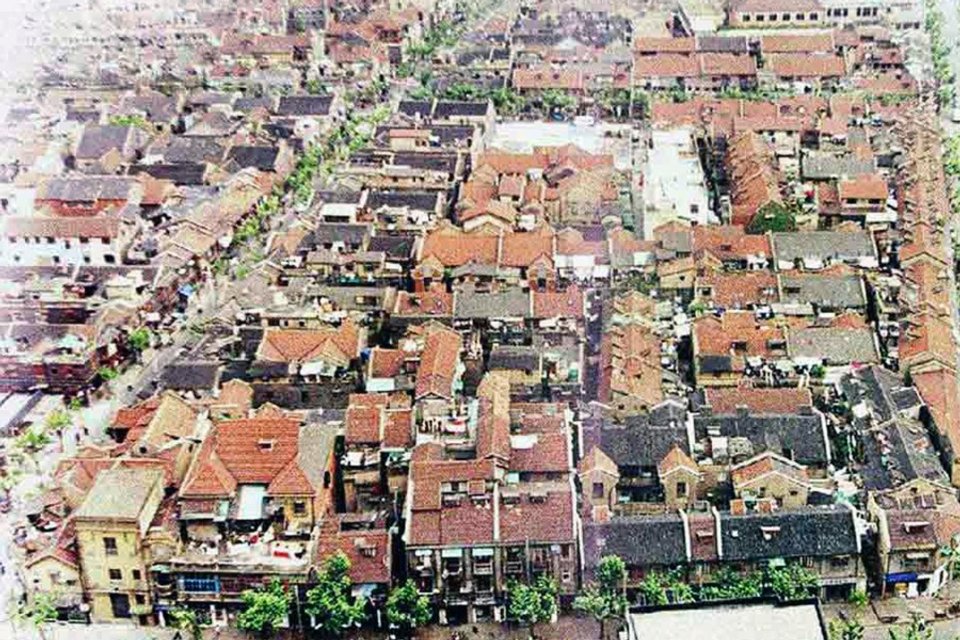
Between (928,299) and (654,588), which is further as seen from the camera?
(928,299)

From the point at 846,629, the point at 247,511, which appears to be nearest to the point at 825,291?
the point at 846,629

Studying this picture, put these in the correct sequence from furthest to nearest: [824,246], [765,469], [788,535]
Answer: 1. [824,246]
2. [765,469]
3. [788,535]

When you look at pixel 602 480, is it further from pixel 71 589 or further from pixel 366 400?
pixel 71 589

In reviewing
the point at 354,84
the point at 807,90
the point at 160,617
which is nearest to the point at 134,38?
the point at 354,84

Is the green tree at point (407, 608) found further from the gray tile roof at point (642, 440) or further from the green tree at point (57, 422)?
the green tree at point (57, 422)

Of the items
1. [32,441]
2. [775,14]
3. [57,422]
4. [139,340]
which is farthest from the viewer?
[775,14]

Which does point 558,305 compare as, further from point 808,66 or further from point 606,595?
A: point 808,66

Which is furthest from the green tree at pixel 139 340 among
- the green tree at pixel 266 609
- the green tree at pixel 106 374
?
the green tree at pixel 266 609
